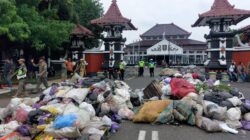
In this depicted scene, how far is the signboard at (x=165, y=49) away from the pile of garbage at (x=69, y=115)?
4162 cm

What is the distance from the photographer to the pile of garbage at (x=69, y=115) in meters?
6.02

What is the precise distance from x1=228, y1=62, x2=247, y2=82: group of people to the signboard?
96.1 ft

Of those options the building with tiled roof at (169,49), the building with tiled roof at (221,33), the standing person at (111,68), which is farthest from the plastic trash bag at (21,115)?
the building with tiled roof at (169,49)

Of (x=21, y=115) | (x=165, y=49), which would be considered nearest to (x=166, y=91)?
(x=21, y=115)

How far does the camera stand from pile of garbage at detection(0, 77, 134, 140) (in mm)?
6016

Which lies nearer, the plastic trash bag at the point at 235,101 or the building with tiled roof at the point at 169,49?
the plastic trash bag at the point at 235,101

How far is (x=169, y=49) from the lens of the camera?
51.1 meters

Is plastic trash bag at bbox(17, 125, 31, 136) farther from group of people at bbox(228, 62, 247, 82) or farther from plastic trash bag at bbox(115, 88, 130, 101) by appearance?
group of people at bbox(228, 62, 247, 82)

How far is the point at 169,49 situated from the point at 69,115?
4579 cm

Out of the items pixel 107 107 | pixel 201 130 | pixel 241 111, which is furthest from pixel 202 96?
pixel 107 107

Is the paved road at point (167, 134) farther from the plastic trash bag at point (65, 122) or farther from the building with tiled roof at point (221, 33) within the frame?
the building with tiled roof at point (221, 33)

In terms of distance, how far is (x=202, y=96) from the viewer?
9289 millimetres

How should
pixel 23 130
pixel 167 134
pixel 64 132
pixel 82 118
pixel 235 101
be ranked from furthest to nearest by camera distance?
pixel 235 101 → pixel 167 134 → pixel 82 118 → pixel 23 130 → pixel 64 132

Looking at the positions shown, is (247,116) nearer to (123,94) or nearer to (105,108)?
(123,94)
